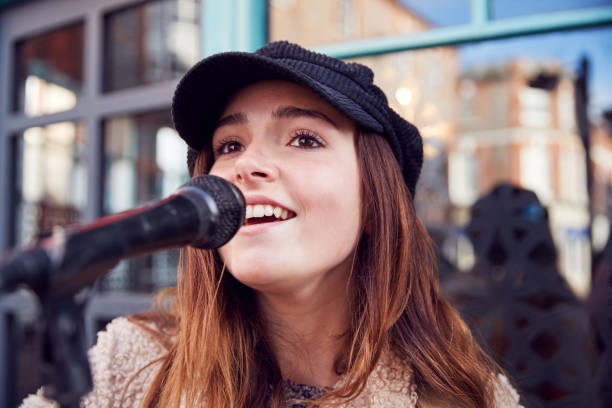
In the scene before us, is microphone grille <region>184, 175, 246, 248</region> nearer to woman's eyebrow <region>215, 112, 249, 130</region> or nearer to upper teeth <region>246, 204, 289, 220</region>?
upper teeth <region>246, 204, 289, 220</region>

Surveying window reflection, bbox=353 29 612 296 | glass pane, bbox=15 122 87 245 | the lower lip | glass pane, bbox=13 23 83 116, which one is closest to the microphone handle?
the lower lip

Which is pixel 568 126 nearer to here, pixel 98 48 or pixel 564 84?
pixel 564 84

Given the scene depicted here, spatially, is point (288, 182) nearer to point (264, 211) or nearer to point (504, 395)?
point (264, 211)

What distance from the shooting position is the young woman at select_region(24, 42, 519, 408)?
1.07 meters

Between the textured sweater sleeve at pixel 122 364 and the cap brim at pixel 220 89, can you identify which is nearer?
the cap brim at pixel 220 89

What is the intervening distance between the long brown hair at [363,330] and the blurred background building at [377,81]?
868 mm

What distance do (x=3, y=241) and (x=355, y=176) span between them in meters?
2.28

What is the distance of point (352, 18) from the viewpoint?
6.52ft

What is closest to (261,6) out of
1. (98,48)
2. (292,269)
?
(98,48)

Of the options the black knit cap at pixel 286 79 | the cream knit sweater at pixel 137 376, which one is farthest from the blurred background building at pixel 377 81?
the cream knit sweater at pixel 137 376

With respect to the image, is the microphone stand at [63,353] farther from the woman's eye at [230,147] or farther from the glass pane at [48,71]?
the glass pane at [48,71]

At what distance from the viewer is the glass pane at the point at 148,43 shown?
7.79 feet

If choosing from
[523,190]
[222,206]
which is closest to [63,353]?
[222,206]

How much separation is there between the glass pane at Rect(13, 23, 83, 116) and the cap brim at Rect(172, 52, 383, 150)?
1.55 meters
